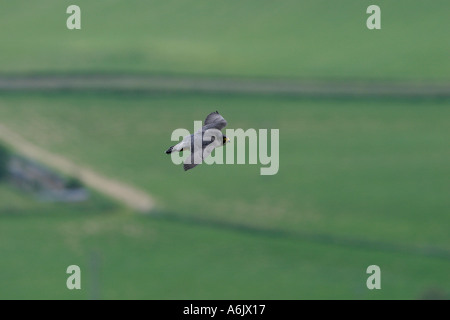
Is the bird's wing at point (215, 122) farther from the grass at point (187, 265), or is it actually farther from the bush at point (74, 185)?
the bush at point (74, 185)

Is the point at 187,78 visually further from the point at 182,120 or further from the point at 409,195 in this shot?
the point at 409,195

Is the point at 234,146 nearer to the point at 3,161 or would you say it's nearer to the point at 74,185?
the point at 74,185

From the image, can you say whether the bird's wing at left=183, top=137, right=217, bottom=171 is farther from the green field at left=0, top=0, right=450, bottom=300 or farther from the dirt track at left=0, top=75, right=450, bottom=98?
the dirt track at left=0, top=75, right=450, bottom=98

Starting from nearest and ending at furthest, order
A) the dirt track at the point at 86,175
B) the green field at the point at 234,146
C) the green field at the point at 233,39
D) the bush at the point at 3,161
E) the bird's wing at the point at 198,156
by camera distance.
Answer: the bird's wing at the point at 198,156 → the green field at the point at 234,146 → the dirt track at the point at 86,175 → the bush at the point at 3,161 → the green field at the point at 233,39

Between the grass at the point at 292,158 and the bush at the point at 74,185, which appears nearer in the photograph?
the grass at the point at 292,158

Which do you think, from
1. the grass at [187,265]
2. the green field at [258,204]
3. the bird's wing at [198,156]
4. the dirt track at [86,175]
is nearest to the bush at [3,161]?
the dirt track at [86,175]

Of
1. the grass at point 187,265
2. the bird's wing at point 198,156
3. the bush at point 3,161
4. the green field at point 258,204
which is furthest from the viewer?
the bush at point 3,161
